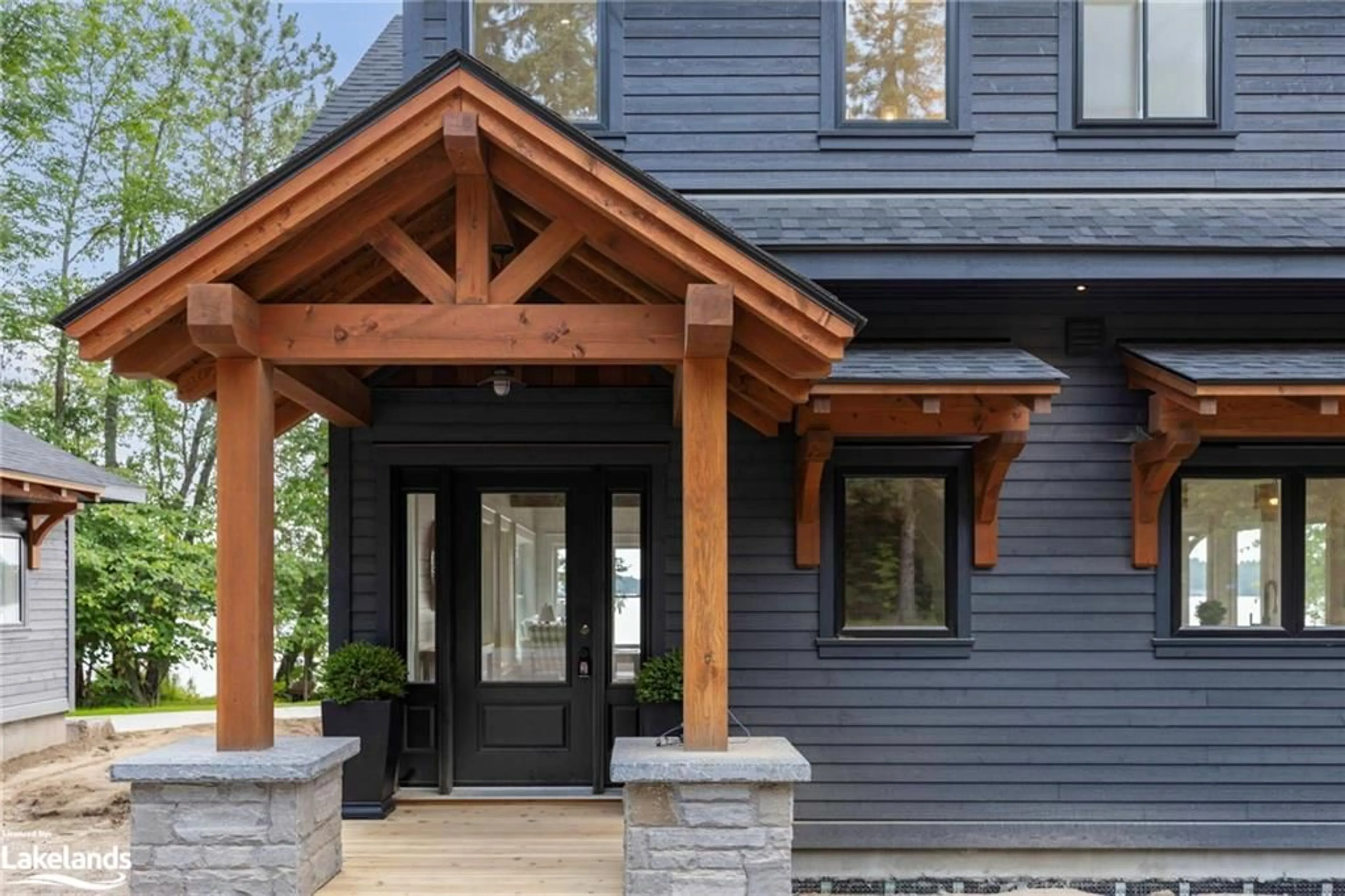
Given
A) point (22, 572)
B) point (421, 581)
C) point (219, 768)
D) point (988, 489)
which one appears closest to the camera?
point (219, 768)

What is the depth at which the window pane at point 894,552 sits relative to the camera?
6.19 m

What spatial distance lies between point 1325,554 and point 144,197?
17666 mm

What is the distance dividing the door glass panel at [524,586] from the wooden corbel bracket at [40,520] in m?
6.98

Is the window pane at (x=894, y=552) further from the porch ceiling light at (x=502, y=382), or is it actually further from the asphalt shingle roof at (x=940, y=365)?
the porch ceiling light at (x=502, y=382)

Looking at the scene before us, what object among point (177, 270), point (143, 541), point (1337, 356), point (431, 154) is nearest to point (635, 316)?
point (431, 154)

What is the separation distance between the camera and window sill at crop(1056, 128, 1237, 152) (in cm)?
630

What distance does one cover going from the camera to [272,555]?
14.9 feet

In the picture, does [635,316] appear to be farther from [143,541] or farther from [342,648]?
[143,541]

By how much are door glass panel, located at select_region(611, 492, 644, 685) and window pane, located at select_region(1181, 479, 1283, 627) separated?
10.2 ft

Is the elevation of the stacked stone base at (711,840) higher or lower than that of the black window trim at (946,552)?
lower

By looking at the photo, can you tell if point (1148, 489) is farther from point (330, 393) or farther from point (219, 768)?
point (219, 768)

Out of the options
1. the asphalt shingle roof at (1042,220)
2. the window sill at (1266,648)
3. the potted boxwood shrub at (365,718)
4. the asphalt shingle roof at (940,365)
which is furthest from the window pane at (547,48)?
the window sill at (1266,648)

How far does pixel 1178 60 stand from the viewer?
6.37m

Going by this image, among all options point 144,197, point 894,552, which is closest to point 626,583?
point 894,552
